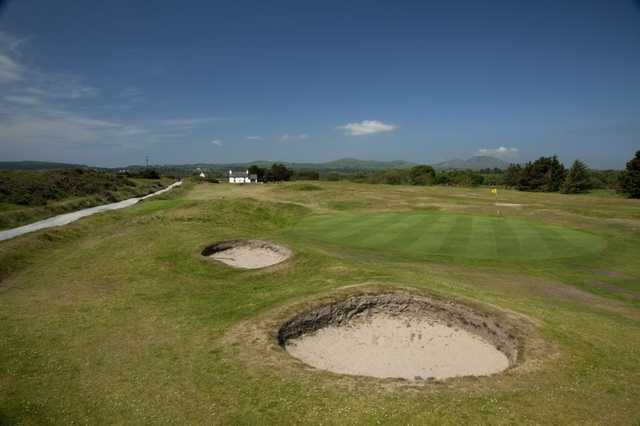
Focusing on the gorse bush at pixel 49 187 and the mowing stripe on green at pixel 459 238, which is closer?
the mowing stripe on green at pixel 459 238

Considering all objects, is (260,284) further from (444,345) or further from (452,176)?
(452,176)

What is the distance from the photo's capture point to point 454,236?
104 ft

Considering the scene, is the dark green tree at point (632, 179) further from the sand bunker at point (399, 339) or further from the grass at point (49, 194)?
the grass at point (49, 194)

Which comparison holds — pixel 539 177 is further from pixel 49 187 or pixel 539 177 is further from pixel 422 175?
pixel 49 187

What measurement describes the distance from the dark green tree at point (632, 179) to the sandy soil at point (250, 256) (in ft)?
326

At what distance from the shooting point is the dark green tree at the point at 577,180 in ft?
331

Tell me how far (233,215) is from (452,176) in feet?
422

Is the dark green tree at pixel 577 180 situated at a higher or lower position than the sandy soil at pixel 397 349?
higher

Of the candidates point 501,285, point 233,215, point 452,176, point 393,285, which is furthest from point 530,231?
point 452,176

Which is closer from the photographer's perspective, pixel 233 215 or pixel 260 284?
pixel 260 284

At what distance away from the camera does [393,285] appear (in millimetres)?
16422

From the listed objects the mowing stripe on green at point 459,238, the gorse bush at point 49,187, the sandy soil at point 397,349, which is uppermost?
the gorse bush at point 49,187

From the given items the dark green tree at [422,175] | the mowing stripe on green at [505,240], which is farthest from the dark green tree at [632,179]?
the mowing stripe on green at [505,240]

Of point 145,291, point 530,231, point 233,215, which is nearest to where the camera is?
point 145,291
